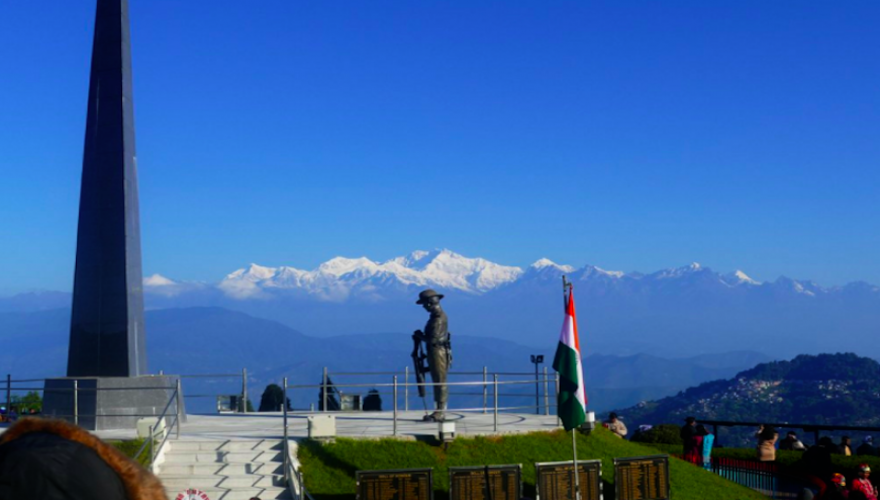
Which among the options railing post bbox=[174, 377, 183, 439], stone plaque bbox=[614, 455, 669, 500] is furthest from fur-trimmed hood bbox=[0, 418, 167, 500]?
railing post bbox=[174, 377, 183, 439]

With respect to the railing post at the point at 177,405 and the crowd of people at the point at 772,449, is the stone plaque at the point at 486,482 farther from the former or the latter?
the crowd of people at the point at 772,449

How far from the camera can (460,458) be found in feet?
65.6

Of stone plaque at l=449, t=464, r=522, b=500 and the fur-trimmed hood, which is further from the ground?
the fur-trimmed hood

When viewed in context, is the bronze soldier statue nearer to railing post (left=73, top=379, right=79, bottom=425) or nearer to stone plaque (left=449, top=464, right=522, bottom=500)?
stone plaque (left=449, top=464, right=522, bottom=500)

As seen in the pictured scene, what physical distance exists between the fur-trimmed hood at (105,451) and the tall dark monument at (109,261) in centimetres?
2163

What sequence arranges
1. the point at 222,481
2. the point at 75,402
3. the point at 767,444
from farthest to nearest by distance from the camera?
1. the point at 767,444
2. the point at 75,402
3. the point at 222,481

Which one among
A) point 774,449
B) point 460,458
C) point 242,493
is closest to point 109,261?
point 242,493

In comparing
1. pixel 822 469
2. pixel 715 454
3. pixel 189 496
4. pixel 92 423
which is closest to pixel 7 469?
pixel 189 496

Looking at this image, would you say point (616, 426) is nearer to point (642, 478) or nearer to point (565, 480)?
point (642, 478)

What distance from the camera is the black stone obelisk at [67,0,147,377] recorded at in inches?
937

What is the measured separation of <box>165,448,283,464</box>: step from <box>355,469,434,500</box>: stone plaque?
7.78 feet

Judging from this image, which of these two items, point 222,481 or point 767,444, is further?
point 767,444

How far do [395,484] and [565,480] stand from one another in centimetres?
325

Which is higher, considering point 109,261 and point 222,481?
point 109,261
